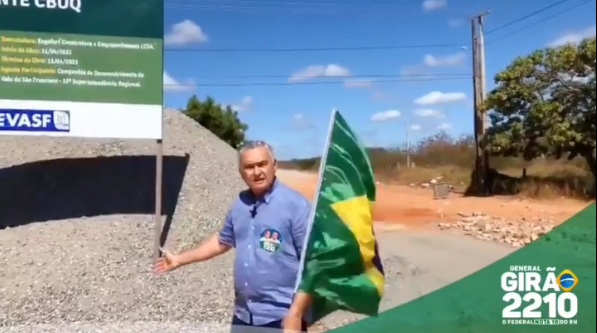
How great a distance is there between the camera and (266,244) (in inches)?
123

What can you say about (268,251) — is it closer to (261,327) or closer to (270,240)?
(270,240)

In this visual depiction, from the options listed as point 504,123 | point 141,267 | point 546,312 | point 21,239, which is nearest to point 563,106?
point 504,123

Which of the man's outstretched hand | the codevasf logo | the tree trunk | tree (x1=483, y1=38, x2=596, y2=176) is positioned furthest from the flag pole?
the tree trunk

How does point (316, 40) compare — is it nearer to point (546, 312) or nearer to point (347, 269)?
point (347, 269)

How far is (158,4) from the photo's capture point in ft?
11.7

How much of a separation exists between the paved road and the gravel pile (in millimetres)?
807

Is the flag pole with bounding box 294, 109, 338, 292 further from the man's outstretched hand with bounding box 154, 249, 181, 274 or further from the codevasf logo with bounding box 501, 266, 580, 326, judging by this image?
the codevasf logo with bounding box 501, 266, 580, 326

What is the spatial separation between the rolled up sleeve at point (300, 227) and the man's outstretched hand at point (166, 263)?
2.07 feet

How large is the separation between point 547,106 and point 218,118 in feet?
4.94

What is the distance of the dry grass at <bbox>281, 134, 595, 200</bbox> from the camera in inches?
136

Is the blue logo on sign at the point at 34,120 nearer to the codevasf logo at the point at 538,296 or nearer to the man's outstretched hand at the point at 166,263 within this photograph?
the man's outstretched hand at the point at 166,263

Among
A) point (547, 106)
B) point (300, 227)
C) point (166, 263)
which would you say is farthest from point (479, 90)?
point (166, 263)

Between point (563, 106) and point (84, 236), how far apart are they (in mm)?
2507
